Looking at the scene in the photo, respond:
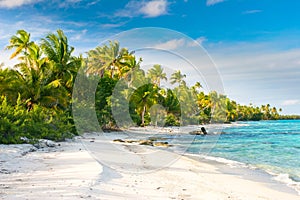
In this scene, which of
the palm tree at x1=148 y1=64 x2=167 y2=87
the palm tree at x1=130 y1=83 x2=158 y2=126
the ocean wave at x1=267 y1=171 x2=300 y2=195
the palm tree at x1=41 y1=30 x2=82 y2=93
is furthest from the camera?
the palm tree at x1=130 y1=83 x2=158 y2=126

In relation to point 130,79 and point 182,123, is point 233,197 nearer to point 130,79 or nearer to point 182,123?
point 130,79

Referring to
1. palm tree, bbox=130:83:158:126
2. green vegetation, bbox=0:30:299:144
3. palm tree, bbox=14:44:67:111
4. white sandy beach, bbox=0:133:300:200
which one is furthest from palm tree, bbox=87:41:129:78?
white sandy beach, bbox=0:133:300:200

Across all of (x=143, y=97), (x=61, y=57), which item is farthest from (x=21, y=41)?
(x=143, y=97)

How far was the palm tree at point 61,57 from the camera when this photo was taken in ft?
90.4

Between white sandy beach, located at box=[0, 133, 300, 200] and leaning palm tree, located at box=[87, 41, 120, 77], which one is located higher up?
leaning palm tree, located at box=[87, 41, 120, 77]

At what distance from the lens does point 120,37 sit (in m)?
12.0

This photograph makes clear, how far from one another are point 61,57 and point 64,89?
14.4 ft

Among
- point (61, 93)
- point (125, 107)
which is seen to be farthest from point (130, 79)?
point (61, 93)

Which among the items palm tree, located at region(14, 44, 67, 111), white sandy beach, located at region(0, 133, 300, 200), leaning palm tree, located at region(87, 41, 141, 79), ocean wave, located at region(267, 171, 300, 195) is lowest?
ocean wave, located at region(267, 171, 300, 195)

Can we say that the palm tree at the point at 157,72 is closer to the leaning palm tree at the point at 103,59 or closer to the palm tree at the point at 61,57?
the palm tree at the point at 61,57

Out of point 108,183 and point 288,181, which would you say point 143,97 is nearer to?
point 288,181

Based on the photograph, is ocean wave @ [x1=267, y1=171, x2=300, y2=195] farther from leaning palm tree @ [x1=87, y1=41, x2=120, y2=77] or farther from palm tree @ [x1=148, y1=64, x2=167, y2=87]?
leaning palm tree @ [x1=87, y1=41, x2=120, y2=77]

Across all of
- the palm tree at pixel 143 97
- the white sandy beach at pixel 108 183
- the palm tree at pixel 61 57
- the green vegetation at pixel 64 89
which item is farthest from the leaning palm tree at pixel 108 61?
the white sandy beach at pixel 108 183

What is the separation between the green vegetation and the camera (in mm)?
17109
